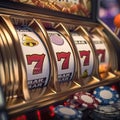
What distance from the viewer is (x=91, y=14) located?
2.32m

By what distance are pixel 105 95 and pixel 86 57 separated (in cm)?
36

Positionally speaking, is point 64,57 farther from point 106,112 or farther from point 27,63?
point 106,112

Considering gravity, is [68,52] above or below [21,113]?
above

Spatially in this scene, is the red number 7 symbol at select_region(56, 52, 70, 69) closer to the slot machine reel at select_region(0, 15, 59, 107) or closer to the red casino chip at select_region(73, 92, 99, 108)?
the slot machine reel at select_region(0, 15, 59, 107)

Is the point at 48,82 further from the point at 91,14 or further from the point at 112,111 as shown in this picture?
the point at 91,14

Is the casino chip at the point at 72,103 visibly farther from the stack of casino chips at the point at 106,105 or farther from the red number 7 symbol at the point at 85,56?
the red number 7 symbol at the point at 85,56

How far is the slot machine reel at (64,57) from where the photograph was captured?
174 centimetres

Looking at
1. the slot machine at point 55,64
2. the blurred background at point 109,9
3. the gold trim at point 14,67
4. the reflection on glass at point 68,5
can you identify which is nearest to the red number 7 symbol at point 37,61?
the slot machine at point 55,64

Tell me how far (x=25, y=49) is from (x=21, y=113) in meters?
0.42

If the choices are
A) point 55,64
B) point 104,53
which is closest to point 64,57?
point 55,64

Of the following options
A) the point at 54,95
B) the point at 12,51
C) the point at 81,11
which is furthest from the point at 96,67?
the point at 12,51

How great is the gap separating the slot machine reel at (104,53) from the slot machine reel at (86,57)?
0.09 meters

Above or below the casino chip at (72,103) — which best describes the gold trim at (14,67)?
above

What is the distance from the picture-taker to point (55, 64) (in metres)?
1.62
